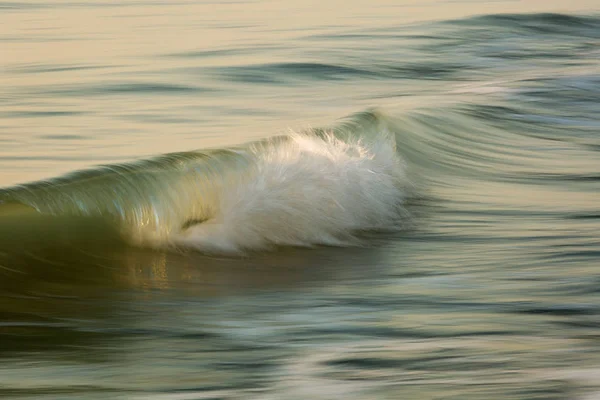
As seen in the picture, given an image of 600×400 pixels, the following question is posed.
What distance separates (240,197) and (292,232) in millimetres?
335

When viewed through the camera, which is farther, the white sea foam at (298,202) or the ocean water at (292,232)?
the white sea foam at (298,202)

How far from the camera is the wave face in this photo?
17.2 ft

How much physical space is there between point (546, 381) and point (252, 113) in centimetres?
550

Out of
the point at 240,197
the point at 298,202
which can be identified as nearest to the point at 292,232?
the point at 298,202

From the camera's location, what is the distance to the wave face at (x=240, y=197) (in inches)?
207

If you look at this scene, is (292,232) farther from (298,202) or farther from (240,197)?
(240,197)

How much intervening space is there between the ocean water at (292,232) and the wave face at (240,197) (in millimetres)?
13

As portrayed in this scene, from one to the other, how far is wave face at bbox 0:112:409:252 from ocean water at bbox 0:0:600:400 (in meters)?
0.01

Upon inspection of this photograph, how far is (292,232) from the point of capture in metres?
5.26

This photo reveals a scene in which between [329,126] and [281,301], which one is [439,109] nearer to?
[329,126]

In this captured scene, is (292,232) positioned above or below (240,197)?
below

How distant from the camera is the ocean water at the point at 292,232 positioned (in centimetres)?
355

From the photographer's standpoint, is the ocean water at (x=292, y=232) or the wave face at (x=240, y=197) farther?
the wave face at (x=240, y=197)

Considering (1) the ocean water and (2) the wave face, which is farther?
(2) the wave face
